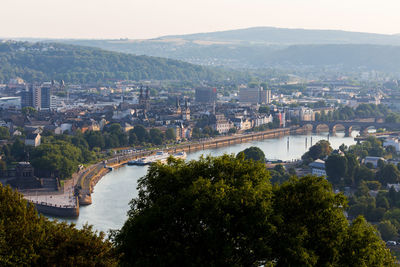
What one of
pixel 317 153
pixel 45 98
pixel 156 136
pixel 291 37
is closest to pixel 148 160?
pixel 156 136

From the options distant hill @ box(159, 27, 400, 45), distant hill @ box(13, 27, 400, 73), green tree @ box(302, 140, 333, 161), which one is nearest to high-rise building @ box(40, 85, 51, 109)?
green tree @ box(302, 140, 333, 161)

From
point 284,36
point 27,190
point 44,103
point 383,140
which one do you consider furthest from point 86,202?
point 284,36

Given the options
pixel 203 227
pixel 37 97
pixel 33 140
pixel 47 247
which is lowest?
pixel 33 140

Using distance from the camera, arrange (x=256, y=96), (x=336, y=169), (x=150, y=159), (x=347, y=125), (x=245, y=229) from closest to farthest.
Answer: (x=245, y=229), (x=336, y=169), (x=150, y=159), (x=347, y=125), (x=256, y=96)

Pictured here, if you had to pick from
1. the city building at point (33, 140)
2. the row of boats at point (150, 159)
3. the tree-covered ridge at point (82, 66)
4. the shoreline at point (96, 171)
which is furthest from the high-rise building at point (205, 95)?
the city building at point (33, 140)

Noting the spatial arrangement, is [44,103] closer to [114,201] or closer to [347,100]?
[347,100]

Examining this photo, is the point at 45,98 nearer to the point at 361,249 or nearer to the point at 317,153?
the point at 317,153

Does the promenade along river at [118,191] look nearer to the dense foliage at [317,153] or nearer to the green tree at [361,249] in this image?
the dense foliage at [317,153]
